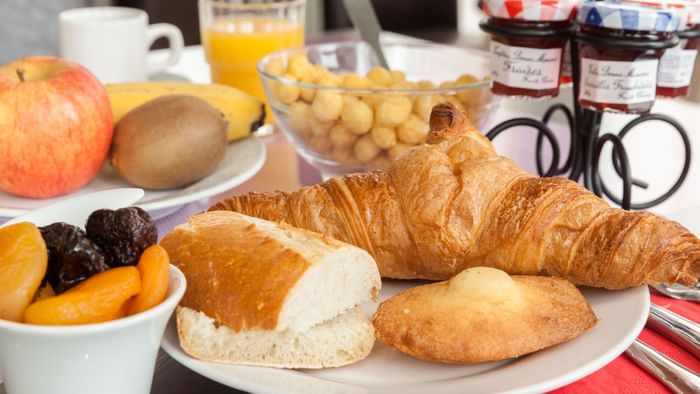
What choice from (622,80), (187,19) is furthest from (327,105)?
(187,19)

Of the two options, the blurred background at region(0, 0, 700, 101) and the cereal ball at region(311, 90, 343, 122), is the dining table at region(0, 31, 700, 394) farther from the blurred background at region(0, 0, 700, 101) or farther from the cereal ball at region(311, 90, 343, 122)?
the blurred background at region(0, 0, 700, 101)

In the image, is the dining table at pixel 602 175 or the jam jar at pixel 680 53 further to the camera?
the jam jar at pixel 680 53

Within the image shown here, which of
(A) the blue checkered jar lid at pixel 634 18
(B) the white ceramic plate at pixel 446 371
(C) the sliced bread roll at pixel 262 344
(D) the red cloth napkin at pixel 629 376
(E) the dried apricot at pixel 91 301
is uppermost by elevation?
(A) the blue checkered jar lid at pixel 634 18

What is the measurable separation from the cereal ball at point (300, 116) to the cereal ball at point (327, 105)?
0.03m

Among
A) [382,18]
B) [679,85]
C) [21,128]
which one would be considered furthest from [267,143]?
[382,18]

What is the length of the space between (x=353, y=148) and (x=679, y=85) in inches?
16.5

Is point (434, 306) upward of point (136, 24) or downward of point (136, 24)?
downward

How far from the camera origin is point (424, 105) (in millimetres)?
1102

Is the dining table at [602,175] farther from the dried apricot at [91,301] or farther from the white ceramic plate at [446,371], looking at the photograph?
the dried apricot at [91,301]

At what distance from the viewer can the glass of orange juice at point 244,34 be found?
1.51 m

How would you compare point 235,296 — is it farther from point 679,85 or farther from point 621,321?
point 679,85

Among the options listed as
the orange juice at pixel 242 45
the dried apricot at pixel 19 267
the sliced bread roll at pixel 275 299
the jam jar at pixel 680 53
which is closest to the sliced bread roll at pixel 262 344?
the sliced bread roll at pixel 275 299

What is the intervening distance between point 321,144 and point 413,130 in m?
0.13

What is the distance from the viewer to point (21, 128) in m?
1.04
